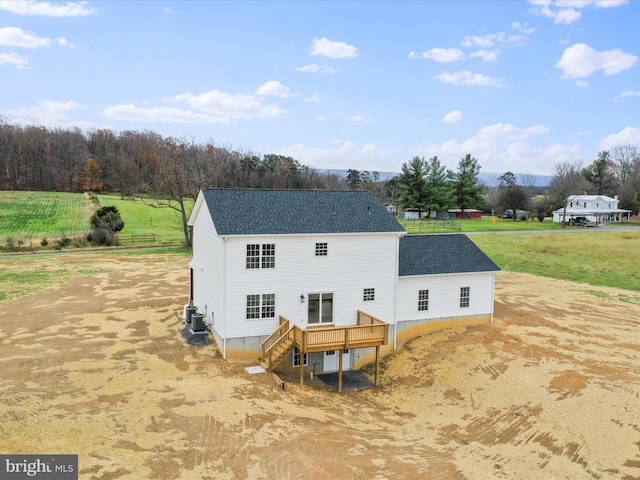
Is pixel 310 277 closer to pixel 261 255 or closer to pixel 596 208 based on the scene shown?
pixel 261 255

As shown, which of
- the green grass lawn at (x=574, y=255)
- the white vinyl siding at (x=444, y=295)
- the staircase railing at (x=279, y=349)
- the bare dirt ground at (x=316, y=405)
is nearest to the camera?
the bare dirt ground at (x=316, y=405)

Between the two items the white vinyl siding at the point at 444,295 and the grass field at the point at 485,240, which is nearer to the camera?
the white vinyl siding at the point at 444,295

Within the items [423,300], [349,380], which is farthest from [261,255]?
[423,300]

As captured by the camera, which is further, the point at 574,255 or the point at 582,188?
the point at 582,188

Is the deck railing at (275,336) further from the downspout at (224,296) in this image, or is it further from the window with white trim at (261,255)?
the window with white trim at (261,255)

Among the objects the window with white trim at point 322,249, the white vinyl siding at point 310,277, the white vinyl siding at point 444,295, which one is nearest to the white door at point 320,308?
the white vinyl siding at point 310,277

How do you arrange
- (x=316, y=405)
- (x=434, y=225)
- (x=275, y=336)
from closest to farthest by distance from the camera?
(x=316, y=405)
(x=275, y=336)
(x=434, y=225)

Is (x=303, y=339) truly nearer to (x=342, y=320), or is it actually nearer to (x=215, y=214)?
(x=342, y=320)
